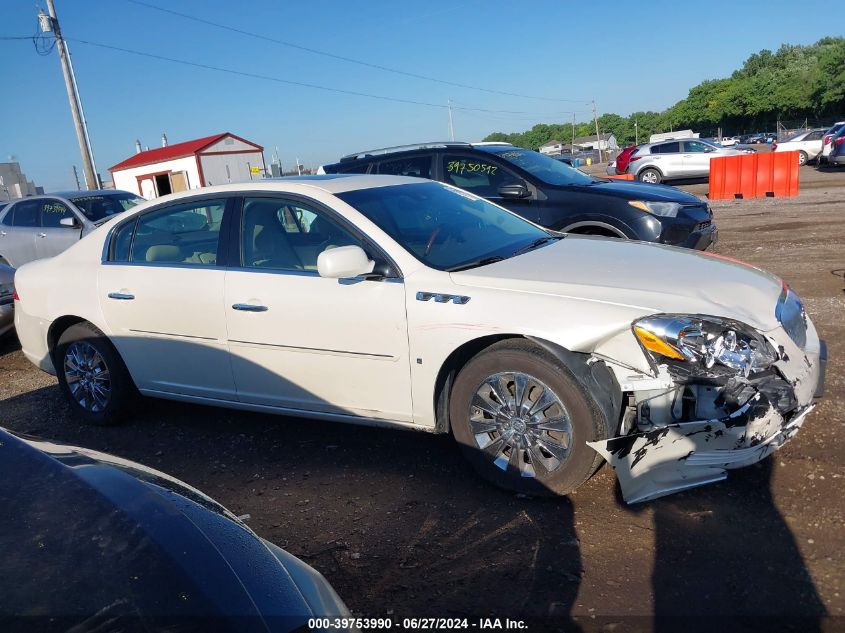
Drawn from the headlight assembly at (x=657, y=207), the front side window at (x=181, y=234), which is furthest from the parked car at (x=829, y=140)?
the front side window at (x=181, y=234)

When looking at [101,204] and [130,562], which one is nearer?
[130,562]

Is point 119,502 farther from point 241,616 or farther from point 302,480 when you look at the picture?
point 302,480

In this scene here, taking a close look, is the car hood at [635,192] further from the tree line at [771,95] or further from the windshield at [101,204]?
the tree line at [771,95]

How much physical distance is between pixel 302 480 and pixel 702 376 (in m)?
2.25

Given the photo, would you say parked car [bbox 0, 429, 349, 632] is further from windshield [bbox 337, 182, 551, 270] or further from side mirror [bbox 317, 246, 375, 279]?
windshield [bbox 337, 182, 551, 270]

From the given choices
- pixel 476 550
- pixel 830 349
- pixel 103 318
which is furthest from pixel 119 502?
pixel 830 349

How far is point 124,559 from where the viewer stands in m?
1.80

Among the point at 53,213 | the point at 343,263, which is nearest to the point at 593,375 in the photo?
the point at 343,263

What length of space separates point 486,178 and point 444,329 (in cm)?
470

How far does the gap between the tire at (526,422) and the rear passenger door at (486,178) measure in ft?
14.2

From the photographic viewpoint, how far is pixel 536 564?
2.97 m

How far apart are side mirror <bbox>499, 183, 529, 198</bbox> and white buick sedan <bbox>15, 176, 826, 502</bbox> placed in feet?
8.27

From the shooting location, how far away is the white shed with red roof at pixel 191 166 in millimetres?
33344

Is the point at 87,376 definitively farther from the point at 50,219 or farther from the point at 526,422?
the point at 50,219
